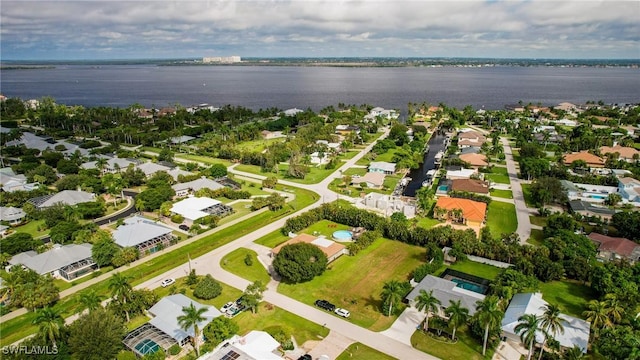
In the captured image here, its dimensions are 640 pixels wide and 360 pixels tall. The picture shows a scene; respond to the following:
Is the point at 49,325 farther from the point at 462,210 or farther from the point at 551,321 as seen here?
the point at 462,210

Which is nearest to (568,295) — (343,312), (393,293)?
(393,293)

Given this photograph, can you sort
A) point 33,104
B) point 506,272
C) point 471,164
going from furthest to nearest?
point 33,104 → point 471,164 → point 506,272

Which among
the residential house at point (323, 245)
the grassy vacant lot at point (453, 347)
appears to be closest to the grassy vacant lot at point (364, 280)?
the residential house at point (323, 245)

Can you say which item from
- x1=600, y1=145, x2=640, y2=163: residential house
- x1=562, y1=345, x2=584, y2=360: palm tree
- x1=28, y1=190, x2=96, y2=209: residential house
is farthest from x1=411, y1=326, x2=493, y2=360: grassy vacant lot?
x1=600, y1=145, x2=640, y2=163: residential house

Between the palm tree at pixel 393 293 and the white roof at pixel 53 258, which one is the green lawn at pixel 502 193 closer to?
the palm tree at pixel 393 293

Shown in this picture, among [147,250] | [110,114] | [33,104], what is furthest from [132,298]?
[33,104]

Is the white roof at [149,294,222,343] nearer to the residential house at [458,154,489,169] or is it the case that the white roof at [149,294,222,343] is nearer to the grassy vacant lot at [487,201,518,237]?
the grassy vacant lot at [487,201,518,237]

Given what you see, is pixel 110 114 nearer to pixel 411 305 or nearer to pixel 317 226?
pixel 317 226
